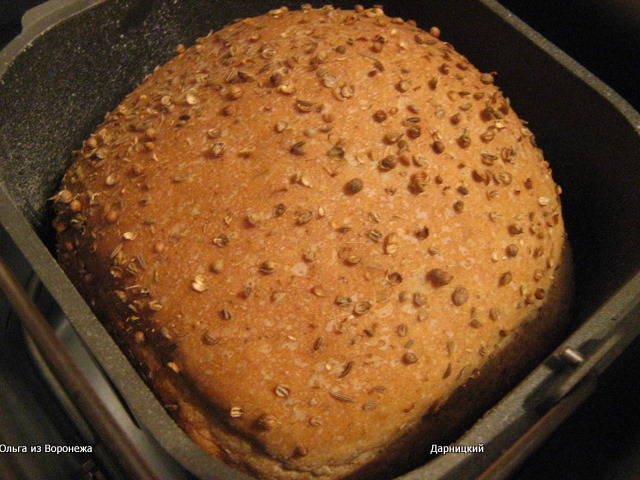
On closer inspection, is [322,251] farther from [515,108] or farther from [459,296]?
[515,108]

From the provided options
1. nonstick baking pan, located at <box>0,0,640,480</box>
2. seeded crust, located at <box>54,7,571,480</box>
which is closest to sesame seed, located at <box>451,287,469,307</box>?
seeded crust, located at <box>54,7,571,480</box>

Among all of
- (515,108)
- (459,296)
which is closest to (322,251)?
(459,296)

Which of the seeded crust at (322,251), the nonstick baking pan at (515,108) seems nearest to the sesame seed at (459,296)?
the seeded crust at (322,251)

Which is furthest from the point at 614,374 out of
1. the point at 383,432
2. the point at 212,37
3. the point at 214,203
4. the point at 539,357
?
the point at 212,37

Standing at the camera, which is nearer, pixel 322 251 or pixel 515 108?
pixel 322 251

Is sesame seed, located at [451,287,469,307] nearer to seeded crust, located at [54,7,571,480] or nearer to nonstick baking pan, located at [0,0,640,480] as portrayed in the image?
seeded crust, located at [54,7,571,480]

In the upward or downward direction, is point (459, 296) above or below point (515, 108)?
below
